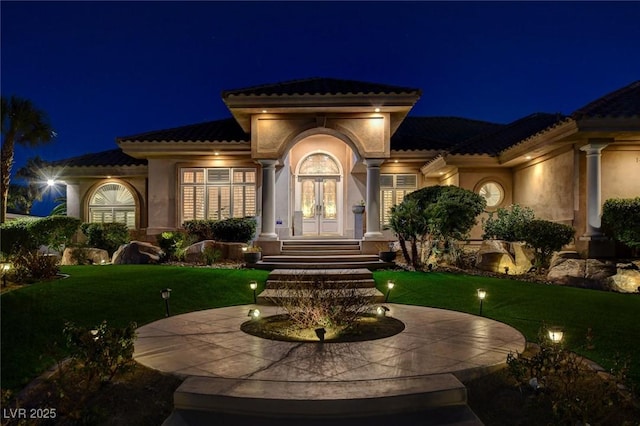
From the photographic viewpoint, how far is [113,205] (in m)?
18.4

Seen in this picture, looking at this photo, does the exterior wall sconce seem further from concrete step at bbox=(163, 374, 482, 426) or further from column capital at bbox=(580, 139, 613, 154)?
column capital at bbox=(580, 139, 613, 154)

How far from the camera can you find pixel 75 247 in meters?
13.6

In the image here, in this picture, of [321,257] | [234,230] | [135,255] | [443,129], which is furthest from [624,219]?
[443,129]

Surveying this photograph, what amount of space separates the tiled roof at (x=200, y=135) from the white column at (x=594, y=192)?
38.4ft

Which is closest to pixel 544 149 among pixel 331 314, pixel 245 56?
pixel 331 314

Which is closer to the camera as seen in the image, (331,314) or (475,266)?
(331,314)

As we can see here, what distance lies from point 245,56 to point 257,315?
7624cm

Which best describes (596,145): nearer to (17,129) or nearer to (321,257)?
(321,257)

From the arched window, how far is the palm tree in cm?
345

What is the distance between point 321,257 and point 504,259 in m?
5.28

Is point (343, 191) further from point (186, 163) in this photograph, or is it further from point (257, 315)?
point (257, 315)

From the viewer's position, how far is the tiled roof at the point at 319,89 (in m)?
13.3

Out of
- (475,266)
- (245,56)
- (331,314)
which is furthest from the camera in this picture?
(245,56)

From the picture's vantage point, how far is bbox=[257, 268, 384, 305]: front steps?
886 cm
